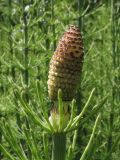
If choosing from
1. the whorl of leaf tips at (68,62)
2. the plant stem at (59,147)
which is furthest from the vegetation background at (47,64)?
the whorl of leaf tips at (68,62)

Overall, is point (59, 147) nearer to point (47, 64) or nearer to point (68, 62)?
point (68, 62)

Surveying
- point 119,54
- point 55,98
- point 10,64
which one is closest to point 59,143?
point 55,98

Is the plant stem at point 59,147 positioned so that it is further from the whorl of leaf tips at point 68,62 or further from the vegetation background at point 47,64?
the vegetation background at point 47,64

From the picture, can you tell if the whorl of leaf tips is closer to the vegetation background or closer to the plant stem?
the plant stem

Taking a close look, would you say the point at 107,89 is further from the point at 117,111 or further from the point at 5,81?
the point at 5,81

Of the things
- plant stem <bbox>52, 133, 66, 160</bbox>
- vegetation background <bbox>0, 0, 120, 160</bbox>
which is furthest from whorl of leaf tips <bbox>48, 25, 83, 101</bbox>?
vegetation background <bbox>0, 0, 120, 160</bbox>

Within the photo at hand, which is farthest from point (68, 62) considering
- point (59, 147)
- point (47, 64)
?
point (47, 64)
